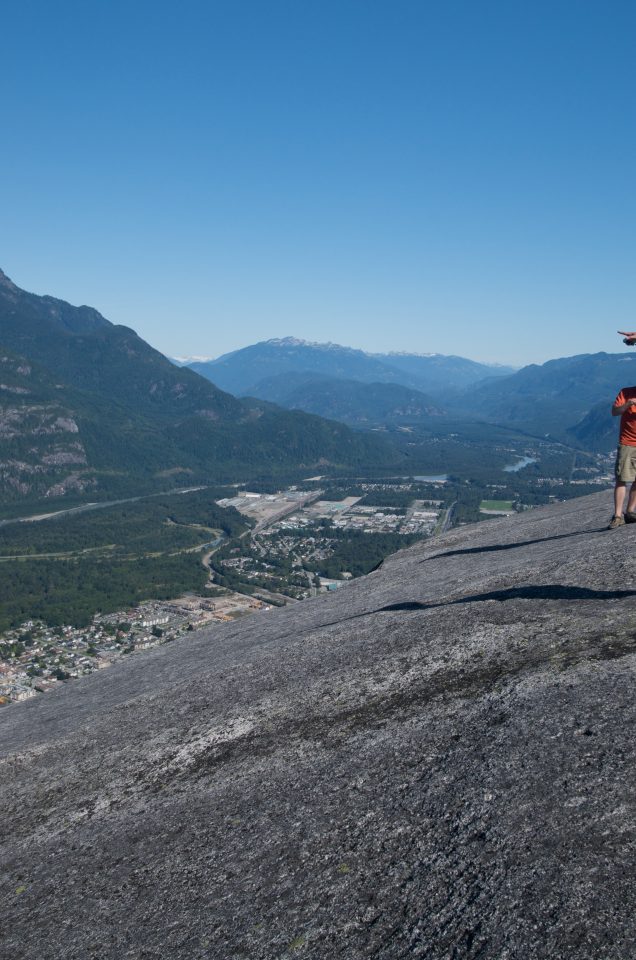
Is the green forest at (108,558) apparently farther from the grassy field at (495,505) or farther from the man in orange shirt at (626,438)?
the man in orange shirt at (626,438)

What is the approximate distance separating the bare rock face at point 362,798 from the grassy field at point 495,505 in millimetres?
102826

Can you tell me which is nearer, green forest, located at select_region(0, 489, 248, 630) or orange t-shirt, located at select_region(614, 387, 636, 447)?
orange t-shirt, located at select_region(614, 387, 636, 447)

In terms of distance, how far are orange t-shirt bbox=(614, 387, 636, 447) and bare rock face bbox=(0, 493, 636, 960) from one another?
7.70 feet

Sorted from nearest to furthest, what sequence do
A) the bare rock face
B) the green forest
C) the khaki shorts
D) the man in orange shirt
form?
the bare rock face, the man in orange shirt, the khaki shorts, the green forest

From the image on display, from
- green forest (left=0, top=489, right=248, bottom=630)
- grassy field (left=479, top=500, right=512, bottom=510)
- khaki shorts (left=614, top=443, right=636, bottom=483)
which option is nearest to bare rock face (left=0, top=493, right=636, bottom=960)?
khaki shorts (left=614, top=443, right=636, bottom=483)

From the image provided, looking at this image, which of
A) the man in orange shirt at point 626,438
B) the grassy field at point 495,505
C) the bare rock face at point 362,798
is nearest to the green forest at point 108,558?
the grassy field at point 495,505

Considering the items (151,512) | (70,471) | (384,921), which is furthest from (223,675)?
(70,471)

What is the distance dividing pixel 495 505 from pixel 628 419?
4154 inches

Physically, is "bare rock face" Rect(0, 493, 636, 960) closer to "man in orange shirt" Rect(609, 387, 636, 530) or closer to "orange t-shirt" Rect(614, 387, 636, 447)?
"man in orange shirt" Rect(609, 387, 636, 530)

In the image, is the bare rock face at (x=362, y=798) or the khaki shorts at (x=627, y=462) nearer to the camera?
the bare rock face at (x=362, y=798)

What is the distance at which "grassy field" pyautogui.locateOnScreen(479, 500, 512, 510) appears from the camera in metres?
110

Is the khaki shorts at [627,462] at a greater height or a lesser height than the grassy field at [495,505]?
greater

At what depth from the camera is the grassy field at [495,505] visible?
360ft

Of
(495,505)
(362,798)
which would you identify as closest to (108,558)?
(495,505)
